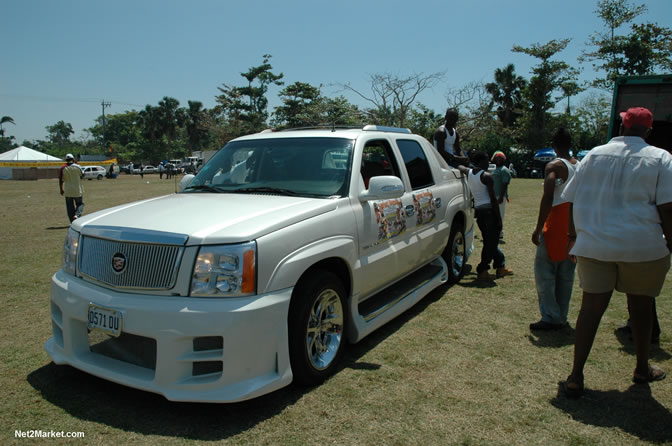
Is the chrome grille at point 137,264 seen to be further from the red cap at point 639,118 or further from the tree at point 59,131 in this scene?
the tree at point 59,131

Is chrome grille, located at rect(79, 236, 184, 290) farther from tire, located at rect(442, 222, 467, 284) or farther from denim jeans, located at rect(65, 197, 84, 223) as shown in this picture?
denim jeans, located at rect(65, 197, 84, 223)

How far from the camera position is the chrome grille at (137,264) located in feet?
9.21

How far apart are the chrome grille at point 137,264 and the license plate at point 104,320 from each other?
0.17 m

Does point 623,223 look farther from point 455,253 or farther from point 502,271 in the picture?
point 502,271

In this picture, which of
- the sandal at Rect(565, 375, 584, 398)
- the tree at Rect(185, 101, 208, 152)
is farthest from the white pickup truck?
the tree at Rect(185, 101, 208, 152)

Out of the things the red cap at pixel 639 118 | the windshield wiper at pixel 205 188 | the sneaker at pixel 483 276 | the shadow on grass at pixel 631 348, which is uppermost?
the red cap at pixel 639 118

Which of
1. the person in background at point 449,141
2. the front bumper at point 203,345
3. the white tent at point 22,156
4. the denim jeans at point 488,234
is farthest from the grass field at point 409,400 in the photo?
the white tent at point 22,156

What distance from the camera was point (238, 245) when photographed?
2.79m

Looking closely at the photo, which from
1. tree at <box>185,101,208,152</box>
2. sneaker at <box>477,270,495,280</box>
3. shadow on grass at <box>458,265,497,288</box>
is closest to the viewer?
shadow on grass at <box>458,265,497,288</box>

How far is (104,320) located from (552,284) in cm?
380

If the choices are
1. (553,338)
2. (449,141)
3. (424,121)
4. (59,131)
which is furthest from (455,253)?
(59,131)

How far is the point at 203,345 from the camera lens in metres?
2.77

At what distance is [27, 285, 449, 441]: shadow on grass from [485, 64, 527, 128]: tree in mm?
53892

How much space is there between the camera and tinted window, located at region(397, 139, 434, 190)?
16.0 ft
